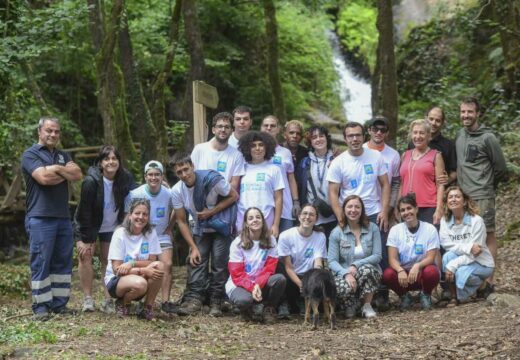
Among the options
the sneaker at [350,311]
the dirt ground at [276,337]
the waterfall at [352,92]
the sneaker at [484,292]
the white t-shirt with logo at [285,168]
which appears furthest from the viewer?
the waterfall at [352,92]

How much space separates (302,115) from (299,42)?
2.37m

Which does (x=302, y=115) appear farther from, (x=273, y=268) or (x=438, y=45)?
(x=273, y=268)

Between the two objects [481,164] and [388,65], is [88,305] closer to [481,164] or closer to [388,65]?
[481,164]

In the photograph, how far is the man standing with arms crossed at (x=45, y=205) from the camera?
23.4 feet

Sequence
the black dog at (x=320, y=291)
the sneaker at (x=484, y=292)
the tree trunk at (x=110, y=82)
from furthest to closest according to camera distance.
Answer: the tree trunk at (x=110, y=82) → the sneaker at (x=484, y=292) → the black dog at (x=320, y=291)

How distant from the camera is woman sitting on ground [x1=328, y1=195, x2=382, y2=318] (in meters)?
7.38

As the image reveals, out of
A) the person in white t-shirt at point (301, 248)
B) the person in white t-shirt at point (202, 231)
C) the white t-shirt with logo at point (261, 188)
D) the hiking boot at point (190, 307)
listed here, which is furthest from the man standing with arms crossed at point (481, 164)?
the hiking boot at point (190, 307)

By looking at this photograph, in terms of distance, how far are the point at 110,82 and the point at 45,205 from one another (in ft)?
19.2

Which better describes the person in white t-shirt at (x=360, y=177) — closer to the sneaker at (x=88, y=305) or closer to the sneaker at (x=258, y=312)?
the sneaker at (x=258, y=312)

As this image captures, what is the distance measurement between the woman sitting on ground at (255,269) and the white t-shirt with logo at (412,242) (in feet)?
4.43

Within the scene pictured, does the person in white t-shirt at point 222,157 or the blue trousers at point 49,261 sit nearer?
the blue trousers at point 49,261

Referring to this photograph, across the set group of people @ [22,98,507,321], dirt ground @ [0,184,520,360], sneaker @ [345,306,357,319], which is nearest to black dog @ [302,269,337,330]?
dirt ground @ [0,184,520,360]

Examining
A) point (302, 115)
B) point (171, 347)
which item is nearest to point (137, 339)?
point (171, 347)

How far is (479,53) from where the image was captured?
17812 mm
